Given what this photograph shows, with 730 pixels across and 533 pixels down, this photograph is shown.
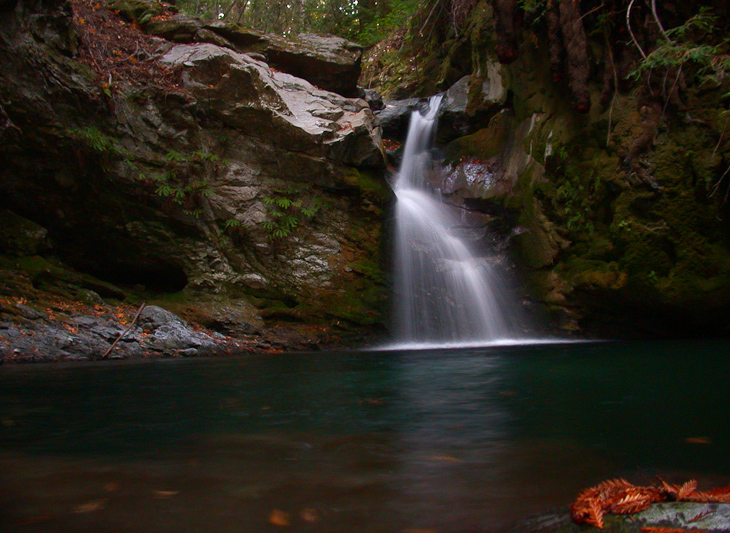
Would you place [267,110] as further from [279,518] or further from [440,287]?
[279,518]

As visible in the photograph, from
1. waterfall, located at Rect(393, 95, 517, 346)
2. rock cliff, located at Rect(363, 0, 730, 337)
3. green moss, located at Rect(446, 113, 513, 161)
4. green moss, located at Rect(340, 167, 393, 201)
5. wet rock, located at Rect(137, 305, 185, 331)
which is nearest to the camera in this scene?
wet rock, located at Rect(137, 305, 185, 331)

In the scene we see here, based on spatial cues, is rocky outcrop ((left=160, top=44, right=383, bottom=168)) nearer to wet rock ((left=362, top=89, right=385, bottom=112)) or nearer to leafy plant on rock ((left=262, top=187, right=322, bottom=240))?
leafy plant on rock ((left=262, top=187, right=322, bottom=240))

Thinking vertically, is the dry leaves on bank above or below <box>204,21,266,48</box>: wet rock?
below

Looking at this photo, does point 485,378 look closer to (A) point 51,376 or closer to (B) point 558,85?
(A) point 51,376

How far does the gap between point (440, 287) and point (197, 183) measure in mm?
5988

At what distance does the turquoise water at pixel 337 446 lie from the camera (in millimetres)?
1875

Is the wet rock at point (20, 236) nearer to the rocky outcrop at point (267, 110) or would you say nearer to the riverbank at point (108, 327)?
the riverbank at point (108, 327)

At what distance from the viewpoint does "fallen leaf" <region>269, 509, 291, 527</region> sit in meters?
1.77

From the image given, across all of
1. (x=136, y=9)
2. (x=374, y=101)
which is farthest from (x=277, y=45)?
(x=374, y=101)

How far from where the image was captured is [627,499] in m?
1.65

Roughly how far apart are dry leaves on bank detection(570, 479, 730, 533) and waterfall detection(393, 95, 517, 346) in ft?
28.9

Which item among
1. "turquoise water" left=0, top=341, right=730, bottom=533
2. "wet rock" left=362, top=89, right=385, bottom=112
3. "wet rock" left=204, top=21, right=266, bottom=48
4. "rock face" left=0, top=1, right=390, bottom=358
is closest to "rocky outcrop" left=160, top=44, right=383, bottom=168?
"rock face" left=0, top=1, right=390, bottom=358

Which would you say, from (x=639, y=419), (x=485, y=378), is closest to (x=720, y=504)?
(x=639, y=419)

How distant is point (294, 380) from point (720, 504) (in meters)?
4.31
